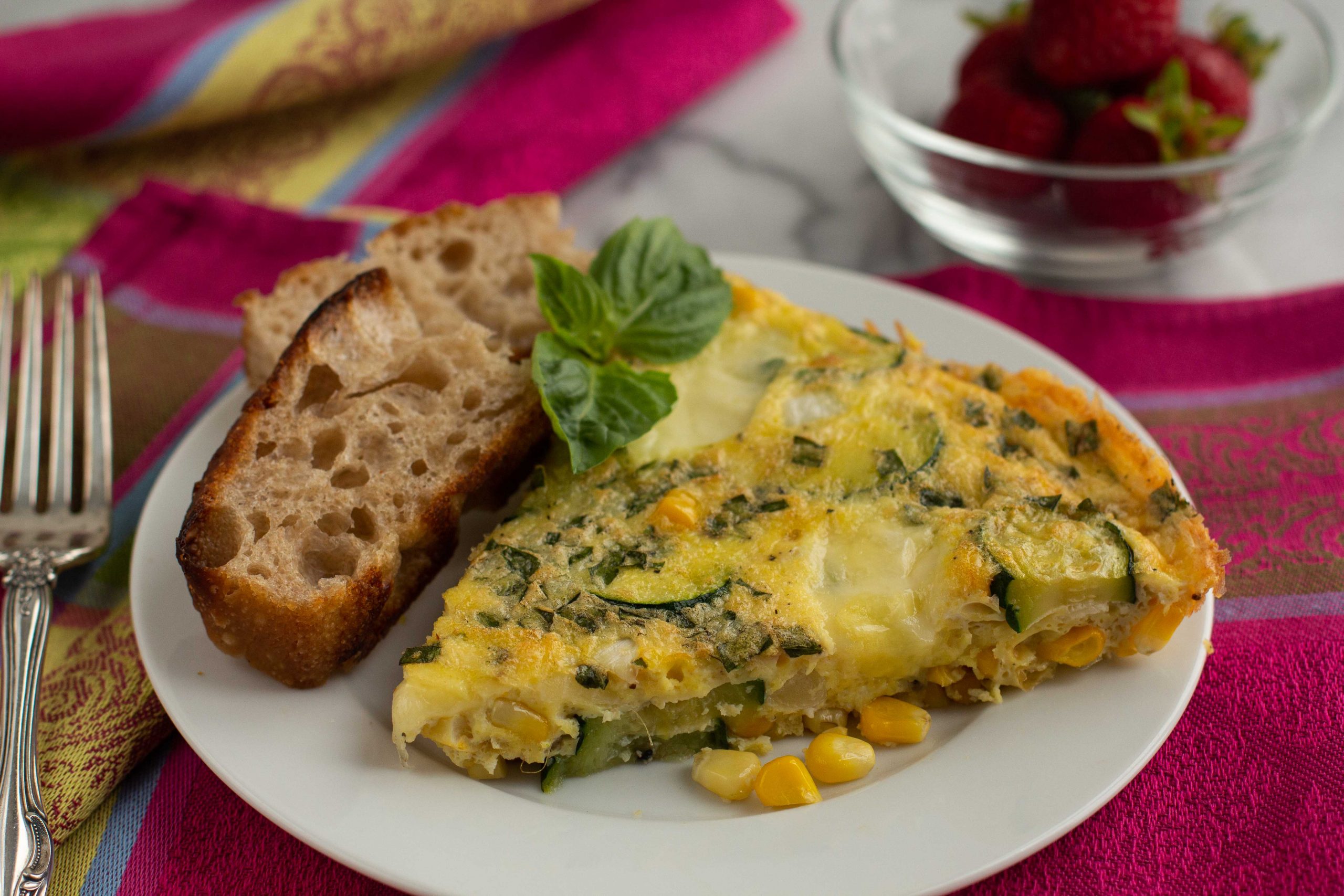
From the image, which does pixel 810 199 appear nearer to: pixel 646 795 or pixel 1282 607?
pixel 1282 607

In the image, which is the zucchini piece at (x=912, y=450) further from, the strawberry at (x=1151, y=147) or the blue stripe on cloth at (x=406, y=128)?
the blue stripe on cloth at (x=406, y=128)

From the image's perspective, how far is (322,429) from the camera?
3.25 meters

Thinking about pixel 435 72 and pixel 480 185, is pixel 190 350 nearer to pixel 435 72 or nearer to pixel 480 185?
pixel 480 185

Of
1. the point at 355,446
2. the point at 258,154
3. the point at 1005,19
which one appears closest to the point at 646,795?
the point at 355,446

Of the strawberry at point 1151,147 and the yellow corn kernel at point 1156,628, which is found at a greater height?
the strawberry at point 1151,147

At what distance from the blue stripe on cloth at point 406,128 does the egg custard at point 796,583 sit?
8.65 feet

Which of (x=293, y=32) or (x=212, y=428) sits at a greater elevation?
(x=293, y=32)

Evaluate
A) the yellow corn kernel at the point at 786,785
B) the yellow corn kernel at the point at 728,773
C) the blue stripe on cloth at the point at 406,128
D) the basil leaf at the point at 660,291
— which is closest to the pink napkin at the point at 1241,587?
the yellow corn kernel at the point at 786,785

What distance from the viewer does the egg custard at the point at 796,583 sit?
8.96ft

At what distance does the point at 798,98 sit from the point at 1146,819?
414cm

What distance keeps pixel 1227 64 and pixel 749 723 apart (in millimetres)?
3331

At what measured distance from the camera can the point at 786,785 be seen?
2734 mm

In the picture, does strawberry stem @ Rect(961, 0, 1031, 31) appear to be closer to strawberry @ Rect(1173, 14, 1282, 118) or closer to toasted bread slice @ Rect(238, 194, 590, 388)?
strawberry @ Rect(1173, 14, 1282, 118)

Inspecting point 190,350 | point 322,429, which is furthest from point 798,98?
point 322,429
